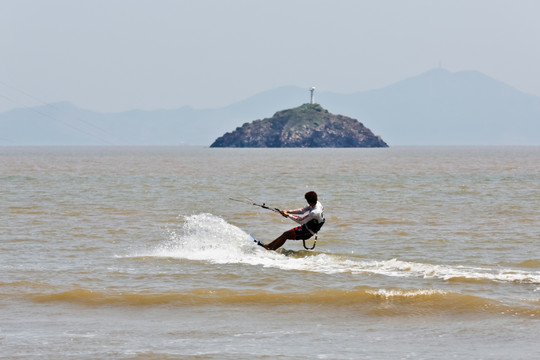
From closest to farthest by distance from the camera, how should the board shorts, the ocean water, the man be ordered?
1. the ocean water
2. the man
3. the board shorts

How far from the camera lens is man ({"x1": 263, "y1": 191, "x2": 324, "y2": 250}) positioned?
20.4 meters

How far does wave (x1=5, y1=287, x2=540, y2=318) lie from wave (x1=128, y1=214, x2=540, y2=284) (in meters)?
2.13

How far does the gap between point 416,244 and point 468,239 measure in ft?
6.89

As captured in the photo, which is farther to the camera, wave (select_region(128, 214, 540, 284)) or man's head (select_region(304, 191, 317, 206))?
man's head (select_region(304, 191, 317, 206))

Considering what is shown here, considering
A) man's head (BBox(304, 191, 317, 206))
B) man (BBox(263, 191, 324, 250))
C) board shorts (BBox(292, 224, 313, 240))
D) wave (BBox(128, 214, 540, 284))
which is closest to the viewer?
wave (BBox(128, 214, 540, 284))

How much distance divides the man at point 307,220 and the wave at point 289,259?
16.1 inches

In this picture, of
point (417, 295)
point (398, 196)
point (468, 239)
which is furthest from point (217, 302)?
point (398, 196)

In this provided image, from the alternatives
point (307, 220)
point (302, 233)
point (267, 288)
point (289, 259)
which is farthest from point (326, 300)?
point (302, 233)

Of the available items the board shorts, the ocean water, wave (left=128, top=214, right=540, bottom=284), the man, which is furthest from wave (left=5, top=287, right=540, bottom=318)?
the board shorts

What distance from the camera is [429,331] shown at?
505 inches

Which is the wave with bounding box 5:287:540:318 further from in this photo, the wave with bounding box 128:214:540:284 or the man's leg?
the man's leg

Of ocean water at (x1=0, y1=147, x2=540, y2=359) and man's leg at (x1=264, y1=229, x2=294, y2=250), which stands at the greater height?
man's leg at (x1=264, y1=229, x2=294, y2=250)

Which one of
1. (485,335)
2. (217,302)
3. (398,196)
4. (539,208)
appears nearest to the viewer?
(485,335)

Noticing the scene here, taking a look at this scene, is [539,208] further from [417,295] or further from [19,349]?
[19,349]
